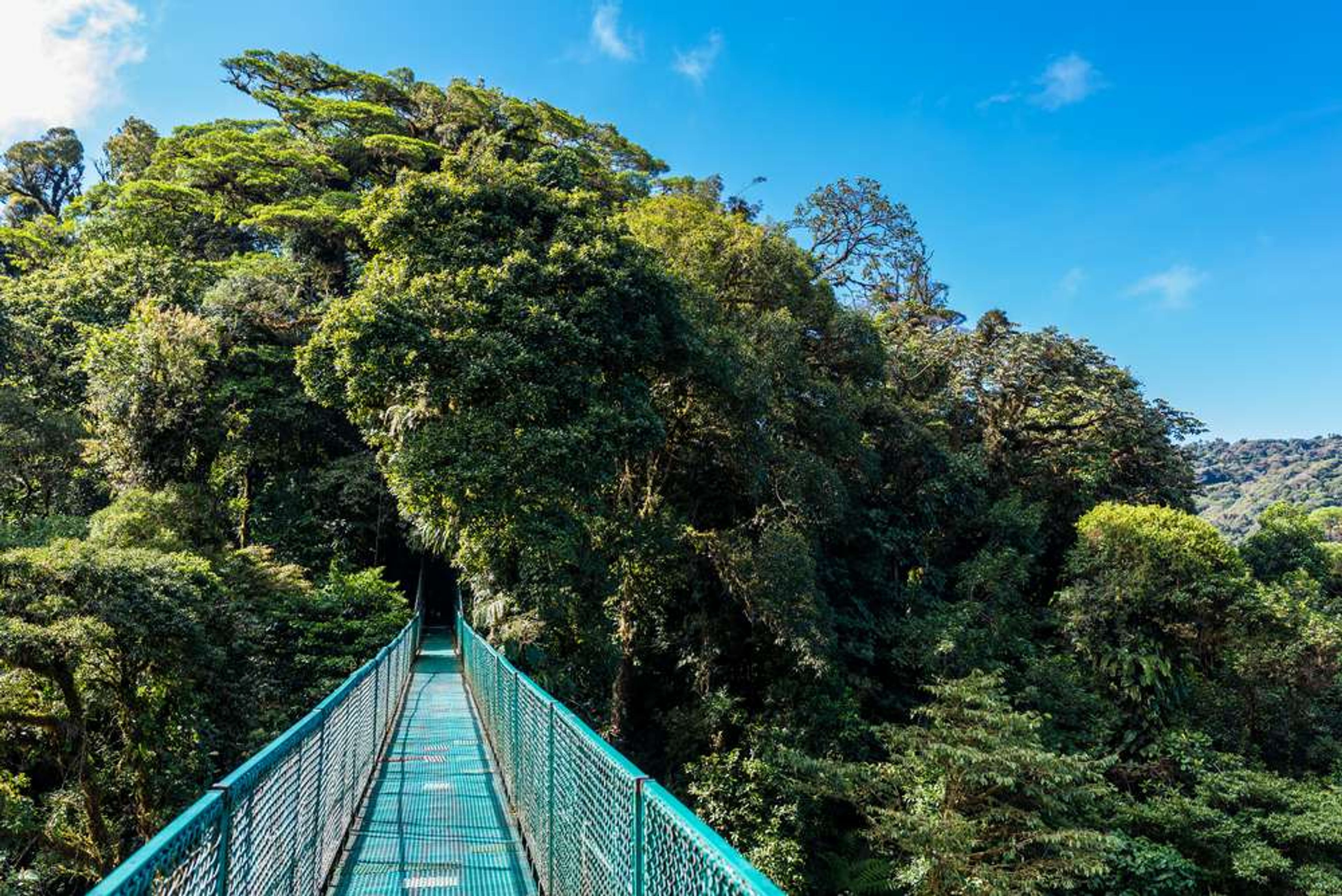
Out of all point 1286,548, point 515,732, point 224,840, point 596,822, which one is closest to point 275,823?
point 224,840

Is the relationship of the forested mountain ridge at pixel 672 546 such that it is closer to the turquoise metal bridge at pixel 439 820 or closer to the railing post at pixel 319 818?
the turquoise metal bridge at pixel 439 820

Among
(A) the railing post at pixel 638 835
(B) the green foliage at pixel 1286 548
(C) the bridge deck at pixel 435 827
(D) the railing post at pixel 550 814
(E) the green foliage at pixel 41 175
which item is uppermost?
(E) the green foliage at pixel 41 175

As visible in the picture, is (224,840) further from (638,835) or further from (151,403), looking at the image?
(151,403)

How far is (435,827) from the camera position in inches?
216

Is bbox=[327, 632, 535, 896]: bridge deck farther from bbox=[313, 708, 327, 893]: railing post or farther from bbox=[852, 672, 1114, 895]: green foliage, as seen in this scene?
bbox=[852, 672, 1114, 895]: green foliage

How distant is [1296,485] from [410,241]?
76.5m

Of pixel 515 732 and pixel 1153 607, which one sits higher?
pixel 1153 607

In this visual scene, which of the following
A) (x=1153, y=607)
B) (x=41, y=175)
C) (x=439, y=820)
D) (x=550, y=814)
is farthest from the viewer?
(x=41, y=175)

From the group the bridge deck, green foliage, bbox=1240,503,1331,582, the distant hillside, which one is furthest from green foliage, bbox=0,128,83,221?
the distant hillside

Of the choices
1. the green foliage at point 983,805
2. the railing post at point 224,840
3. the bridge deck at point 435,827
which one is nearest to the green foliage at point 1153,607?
the green foliage at point 983,805

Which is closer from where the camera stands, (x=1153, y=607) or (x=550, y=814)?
(x=550, y=814)

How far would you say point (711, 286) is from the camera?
1445cm

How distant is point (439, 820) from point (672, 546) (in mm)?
8088

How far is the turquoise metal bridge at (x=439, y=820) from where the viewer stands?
2.25m
